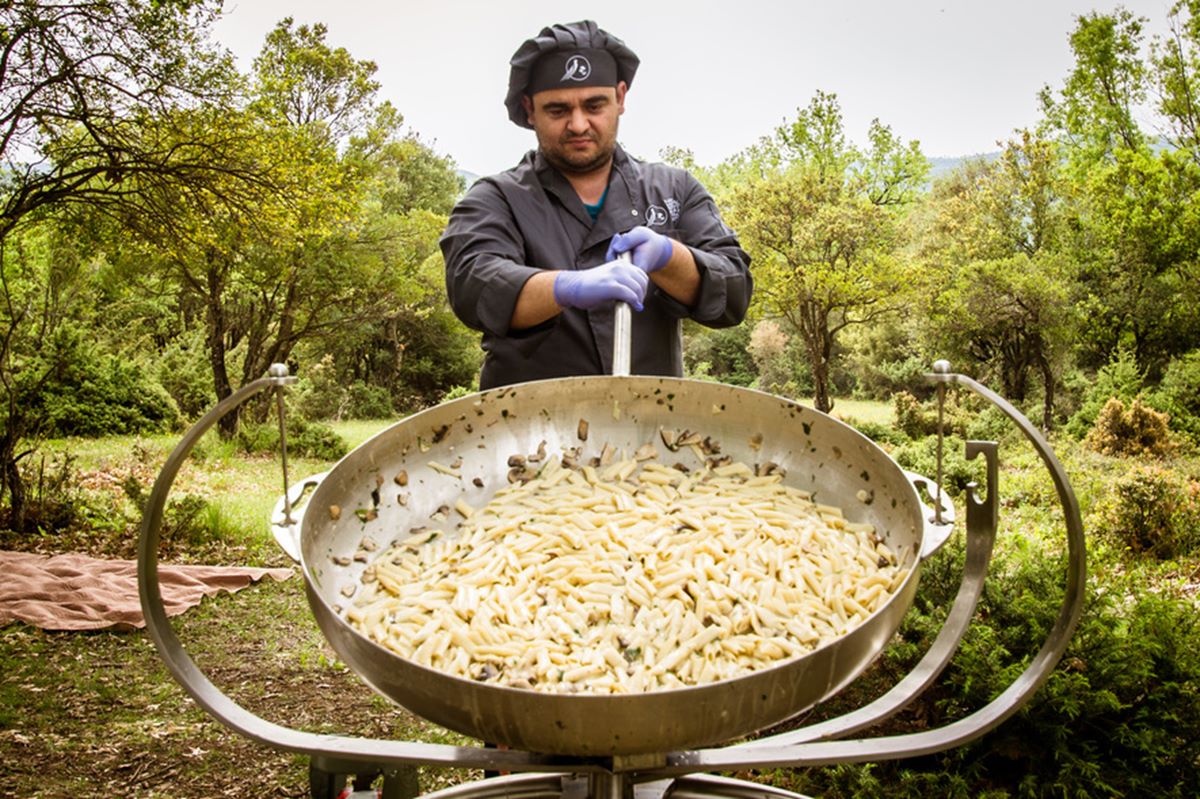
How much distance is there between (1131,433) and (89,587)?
9804 mm

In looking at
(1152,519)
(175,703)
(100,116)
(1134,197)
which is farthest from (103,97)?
(1134,197)

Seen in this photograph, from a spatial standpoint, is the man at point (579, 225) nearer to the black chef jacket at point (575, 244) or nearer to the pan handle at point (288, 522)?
the black chef jacket at point (575, 244)

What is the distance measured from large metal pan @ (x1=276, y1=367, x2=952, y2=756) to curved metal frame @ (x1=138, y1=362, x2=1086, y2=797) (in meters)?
0.14

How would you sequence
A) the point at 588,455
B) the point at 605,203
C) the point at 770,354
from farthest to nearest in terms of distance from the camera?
the point at 770,354 → the point at 605,203 → the point at 588,455

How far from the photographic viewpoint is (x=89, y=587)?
553 centimetres

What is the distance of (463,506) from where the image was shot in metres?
1.33

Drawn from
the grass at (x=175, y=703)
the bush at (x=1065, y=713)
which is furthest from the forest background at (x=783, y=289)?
the grass at (x=175, y=703)

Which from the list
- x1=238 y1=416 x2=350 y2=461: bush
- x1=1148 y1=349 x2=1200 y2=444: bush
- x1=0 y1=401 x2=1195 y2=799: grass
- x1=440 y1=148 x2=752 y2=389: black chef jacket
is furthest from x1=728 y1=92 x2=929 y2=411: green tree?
x1=440 y1=148 x2=752 y2=389: black chef jacket

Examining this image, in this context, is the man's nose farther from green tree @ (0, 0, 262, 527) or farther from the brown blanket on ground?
green tree @ (0, 0, 262, 527)

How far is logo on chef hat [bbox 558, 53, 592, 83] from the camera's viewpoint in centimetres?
180

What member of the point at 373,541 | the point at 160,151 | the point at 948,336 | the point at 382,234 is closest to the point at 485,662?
the point at 373,541

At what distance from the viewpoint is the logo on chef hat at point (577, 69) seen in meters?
1.80

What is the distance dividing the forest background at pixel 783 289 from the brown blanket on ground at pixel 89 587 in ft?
4.89

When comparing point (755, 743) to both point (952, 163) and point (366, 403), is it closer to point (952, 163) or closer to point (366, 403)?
point (366, 403)
